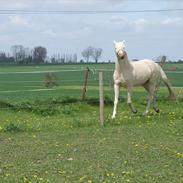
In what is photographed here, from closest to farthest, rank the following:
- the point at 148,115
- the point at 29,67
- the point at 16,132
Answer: the point at 16,132
the point at 148,115
the point at 29,67

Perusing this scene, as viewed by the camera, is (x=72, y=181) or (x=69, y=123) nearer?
(x=72, y=181)

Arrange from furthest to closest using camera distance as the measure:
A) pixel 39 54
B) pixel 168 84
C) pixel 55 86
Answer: pixel 39 54 < pixel 55 86 < pixel 168 84

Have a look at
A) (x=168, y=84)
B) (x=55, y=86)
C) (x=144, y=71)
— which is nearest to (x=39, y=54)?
(x=55, y=86)

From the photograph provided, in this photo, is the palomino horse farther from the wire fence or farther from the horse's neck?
the wire fence

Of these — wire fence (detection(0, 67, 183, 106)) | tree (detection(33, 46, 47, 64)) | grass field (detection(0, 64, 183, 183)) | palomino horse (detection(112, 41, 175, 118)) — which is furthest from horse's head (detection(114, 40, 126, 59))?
tree (detection(33, 46, 47, 64))

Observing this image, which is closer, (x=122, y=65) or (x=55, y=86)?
(x=122, y=65)

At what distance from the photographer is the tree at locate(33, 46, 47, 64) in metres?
72.8

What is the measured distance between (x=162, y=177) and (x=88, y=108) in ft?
40.2

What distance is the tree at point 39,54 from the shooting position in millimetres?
72812

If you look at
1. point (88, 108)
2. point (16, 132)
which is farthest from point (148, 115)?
point (16, 132)

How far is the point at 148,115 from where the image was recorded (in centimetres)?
1684

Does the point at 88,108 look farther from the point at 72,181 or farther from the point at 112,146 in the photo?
the point at 72,181

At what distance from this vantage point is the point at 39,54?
245 ft

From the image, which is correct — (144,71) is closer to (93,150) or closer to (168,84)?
(168,84)
